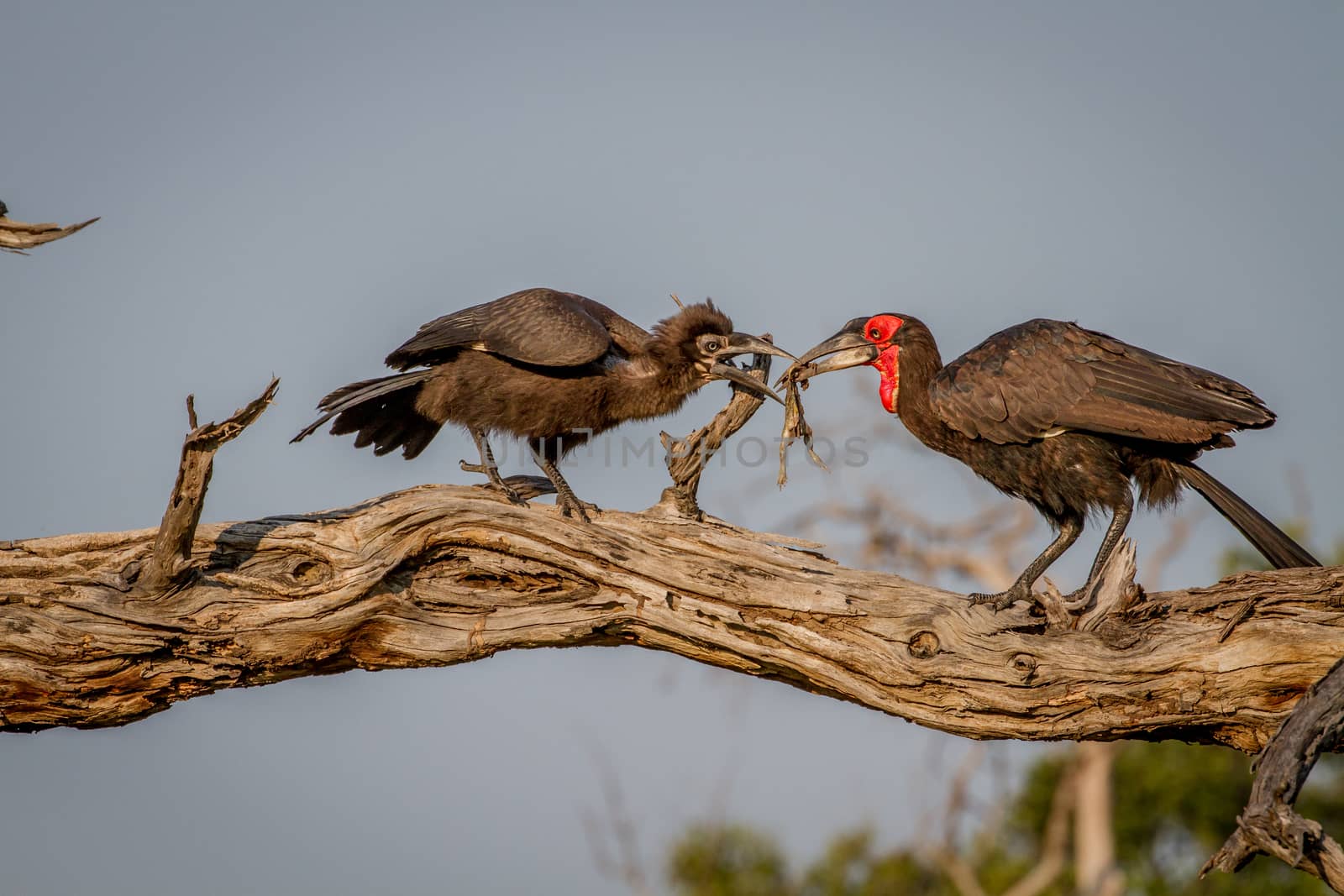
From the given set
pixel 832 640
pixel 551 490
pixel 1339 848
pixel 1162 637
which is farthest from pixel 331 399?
pixel 1339 848

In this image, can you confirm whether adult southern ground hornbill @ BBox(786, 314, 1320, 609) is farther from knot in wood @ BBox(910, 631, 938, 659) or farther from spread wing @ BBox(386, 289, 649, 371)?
spread wing @ BBox(386, 289, 649, 371)

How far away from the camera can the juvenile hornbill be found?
5.77m

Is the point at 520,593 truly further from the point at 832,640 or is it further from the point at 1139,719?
the point at 1139,719

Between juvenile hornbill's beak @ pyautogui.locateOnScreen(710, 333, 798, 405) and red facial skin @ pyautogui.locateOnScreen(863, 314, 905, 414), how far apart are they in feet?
1.34

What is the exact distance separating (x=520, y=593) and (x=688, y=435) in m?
0.95

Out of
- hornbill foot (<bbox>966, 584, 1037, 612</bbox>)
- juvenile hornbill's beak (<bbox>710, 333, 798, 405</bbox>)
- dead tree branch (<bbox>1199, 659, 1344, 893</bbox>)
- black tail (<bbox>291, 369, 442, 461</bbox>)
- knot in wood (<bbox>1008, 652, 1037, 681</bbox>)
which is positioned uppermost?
juvenile hornbill's beak (<bbox>710, 333, 798, 405</bbox>)

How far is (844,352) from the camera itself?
5844mm

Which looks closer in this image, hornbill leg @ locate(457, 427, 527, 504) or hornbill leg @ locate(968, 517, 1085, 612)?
hornbill leg @ locate(968, 517, 1085, 612)

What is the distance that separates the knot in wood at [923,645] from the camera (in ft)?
14.9

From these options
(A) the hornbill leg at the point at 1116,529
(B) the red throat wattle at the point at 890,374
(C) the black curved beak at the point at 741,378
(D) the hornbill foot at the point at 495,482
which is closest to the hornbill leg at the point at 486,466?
(D) the hornbill foot at the point at 495,482

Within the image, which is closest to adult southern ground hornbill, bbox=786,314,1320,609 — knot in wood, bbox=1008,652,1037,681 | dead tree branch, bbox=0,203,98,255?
knot in wood, bbox=1008,652,1037,681

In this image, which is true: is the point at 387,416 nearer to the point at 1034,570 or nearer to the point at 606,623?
the point at 606,623

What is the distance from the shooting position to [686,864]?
1426 cm

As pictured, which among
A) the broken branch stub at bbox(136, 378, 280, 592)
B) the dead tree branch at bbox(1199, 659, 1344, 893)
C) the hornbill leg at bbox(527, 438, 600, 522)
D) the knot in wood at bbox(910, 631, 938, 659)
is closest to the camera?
the dead tree branch at bbox(1199, 659, 1344, 893)
